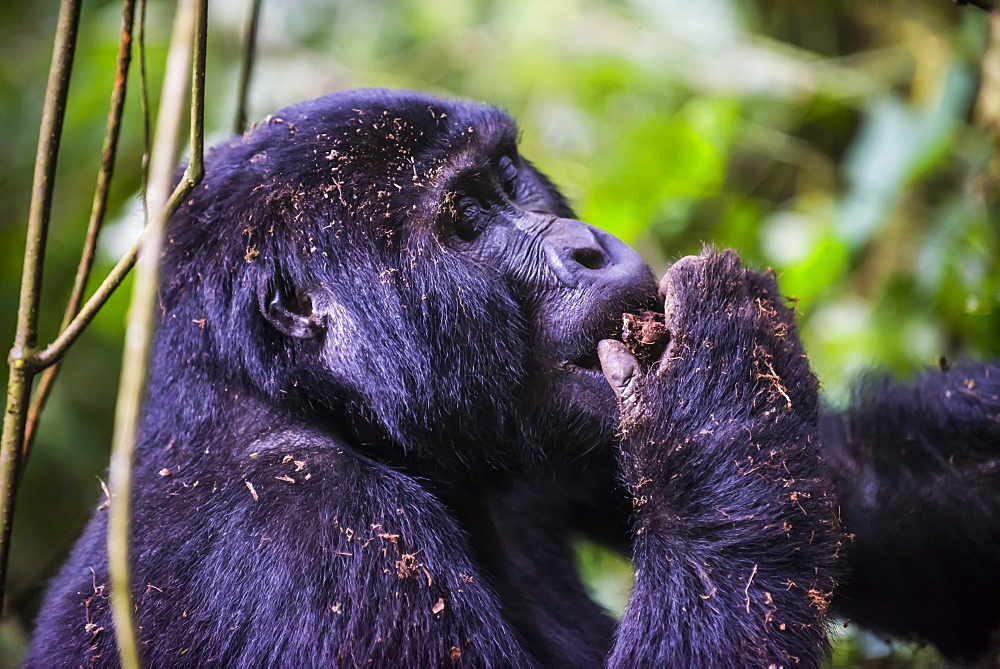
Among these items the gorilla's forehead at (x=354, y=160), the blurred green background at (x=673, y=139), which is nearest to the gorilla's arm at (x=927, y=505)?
the blurred green background at (x=673, y=139)

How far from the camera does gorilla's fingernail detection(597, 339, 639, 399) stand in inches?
70.7

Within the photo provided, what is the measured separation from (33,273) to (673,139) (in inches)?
111

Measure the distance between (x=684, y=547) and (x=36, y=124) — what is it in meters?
3.98

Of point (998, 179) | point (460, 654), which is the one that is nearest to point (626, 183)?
point (998, 179)

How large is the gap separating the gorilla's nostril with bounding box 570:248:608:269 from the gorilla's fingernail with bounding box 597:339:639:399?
0.73ft

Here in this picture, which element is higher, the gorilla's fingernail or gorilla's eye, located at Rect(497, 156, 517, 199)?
gorilla's eye, located at Rect(497, 156, 517, 199)

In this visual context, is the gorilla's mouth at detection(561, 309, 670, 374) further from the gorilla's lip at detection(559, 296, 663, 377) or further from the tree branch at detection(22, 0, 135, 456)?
the tree branch at detection(22, 0, 135, 456)

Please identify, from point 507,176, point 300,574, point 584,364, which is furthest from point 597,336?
point 300,574

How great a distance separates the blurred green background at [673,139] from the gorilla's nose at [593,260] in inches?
36.2

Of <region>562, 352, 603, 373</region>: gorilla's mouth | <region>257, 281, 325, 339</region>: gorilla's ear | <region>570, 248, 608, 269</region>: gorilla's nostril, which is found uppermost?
<region>570, 248, 608, 269</region>: gorilla's nostril

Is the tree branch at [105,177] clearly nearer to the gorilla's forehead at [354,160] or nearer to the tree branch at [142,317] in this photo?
the gorilla's forehead at [354,160]

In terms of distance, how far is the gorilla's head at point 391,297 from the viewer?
192cm

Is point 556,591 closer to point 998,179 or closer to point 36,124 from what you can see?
point 998,179

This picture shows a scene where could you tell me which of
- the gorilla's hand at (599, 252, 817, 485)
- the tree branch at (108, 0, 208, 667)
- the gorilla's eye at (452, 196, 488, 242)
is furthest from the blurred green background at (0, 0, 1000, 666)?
the tree branch at (108, 0, 208, 667)
